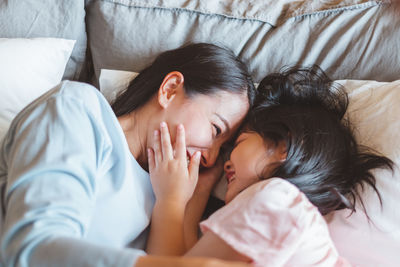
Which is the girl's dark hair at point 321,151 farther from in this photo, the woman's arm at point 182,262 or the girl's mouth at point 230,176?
the woman's arm at point 182,262

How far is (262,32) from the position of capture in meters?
1.39

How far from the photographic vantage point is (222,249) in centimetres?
81

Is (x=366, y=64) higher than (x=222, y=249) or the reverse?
higher

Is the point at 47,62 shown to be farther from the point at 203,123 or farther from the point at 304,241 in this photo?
the point at 304,241

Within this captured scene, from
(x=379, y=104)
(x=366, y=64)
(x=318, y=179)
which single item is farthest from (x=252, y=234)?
(x=366, y=64)

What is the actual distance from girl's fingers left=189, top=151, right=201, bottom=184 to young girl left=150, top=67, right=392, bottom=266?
0.09 metres

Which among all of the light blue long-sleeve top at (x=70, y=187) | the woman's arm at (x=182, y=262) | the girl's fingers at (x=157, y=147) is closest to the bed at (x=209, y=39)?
the girl's fingers at (x=157, y=147)

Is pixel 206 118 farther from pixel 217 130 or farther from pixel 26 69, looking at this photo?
pixel 26 69

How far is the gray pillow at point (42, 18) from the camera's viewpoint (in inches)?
56.0

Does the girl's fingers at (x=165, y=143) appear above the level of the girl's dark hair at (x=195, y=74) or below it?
below

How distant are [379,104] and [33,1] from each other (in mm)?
1144

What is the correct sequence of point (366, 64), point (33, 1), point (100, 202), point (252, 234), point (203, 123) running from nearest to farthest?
point (252, 234)
point (100, 202)
point (203, 123)
point (366, 64)
point (33, 1)

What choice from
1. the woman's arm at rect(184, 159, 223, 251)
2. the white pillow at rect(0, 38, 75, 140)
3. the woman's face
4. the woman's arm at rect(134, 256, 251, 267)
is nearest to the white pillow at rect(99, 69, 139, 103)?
the white pillow at rect(0, 38, 75, 140)

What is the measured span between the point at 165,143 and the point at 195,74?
0.22m
